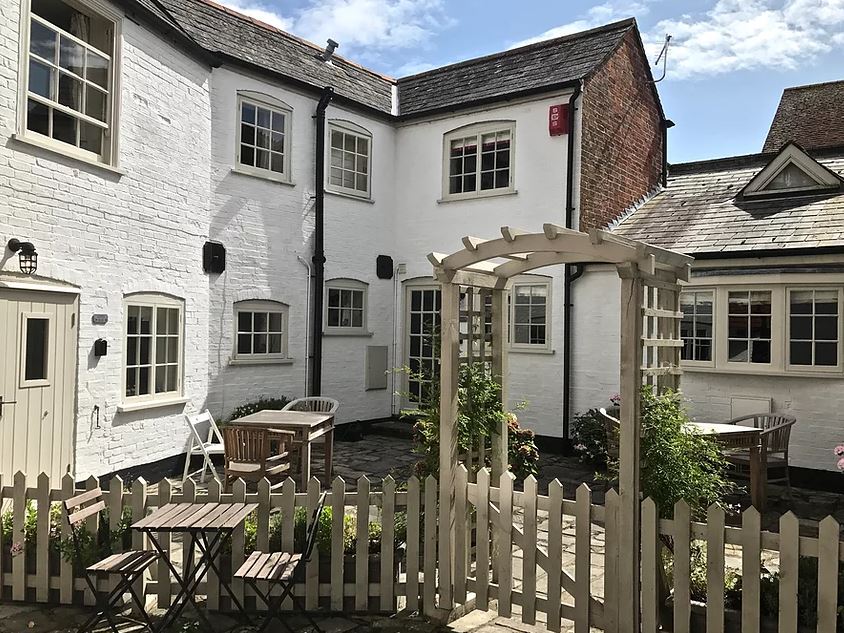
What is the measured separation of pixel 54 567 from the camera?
520 centimetres

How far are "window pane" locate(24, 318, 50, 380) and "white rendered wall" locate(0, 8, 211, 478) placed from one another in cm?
56

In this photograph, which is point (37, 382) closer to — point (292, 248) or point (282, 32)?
point (292, 248)

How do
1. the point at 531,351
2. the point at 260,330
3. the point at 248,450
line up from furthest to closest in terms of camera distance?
1. the point at 531,351
2. the point at 260,330
3. the point at 248,450

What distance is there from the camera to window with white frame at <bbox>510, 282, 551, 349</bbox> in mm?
11906

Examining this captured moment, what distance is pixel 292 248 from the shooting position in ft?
39.2

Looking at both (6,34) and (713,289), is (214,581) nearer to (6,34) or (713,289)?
(6,34)

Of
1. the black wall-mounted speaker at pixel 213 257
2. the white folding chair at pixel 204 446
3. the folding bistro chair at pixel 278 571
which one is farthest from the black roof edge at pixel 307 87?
the folding bistro chair at pixel 278 571

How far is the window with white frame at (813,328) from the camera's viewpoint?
928cm

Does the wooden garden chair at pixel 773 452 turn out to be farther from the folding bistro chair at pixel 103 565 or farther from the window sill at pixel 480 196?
the folding bistro chair at pixel 103 565

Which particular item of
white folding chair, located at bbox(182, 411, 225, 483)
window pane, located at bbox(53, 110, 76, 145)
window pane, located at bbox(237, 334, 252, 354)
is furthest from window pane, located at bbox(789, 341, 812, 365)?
window pane, located at bbox(53, 110, 76, 145)

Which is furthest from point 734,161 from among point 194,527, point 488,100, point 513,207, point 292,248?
point 194,527

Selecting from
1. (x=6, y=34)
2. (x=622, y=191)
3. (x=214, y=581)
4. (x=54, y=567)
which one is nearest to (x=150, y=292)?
(x=6, y=34)

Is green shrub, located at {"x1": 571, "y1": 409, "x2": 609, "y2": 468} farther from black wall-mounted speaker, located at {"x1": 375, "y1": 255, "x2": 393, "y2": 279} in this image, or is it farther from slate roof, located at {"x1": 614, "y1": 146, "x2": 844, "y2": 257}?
black wall-mounted speaker, located at {"x1": 375, "y1": 255, "x2": 393, "y2": 279}

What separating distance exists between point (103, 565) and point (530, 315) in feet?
28.9
